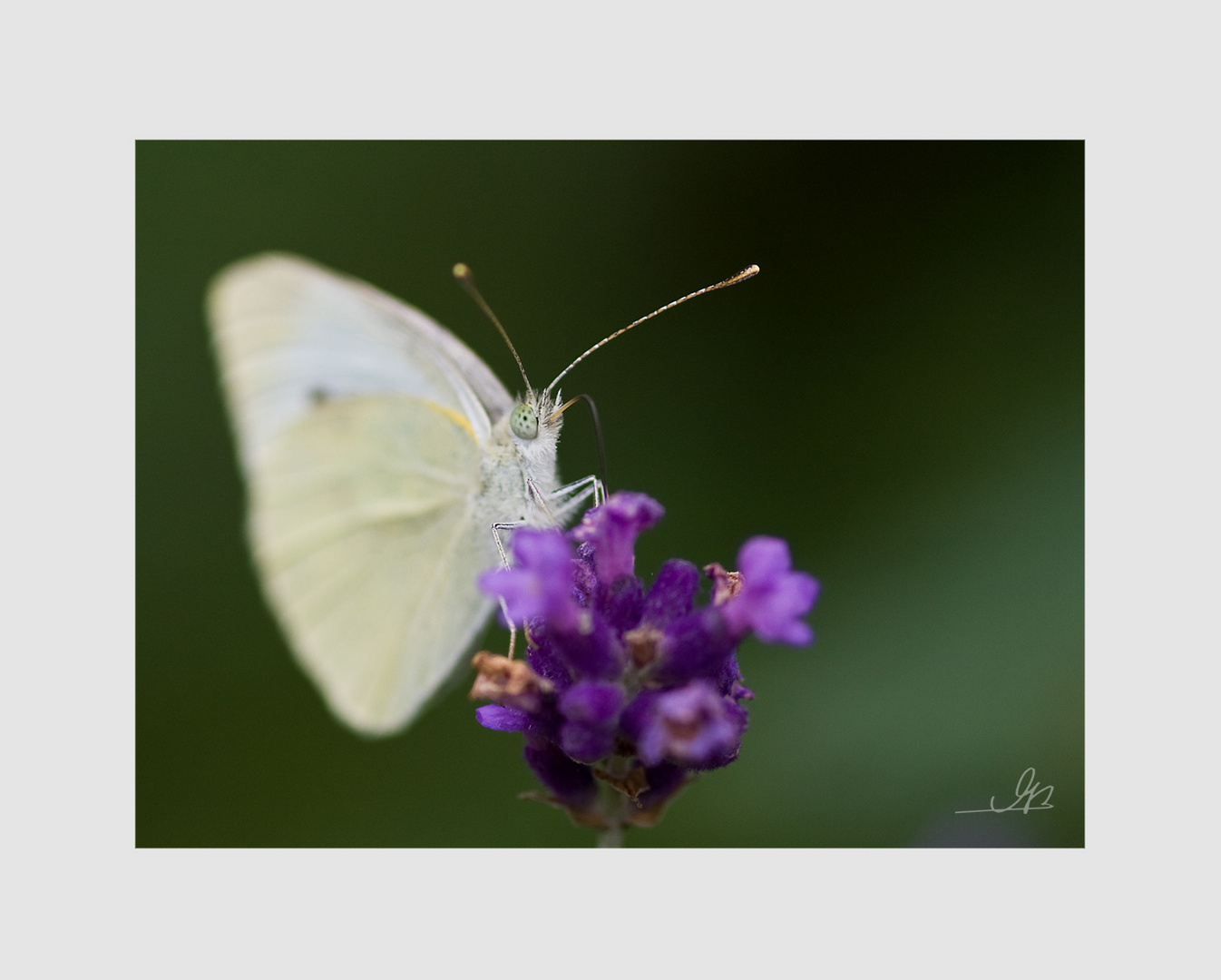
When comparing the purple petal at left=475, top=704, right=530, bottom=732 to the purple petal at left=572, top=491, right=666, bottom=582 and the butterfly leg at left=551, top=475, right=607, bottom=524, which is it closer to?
the purple petal at left=572, top=491, right=666, bottom=582

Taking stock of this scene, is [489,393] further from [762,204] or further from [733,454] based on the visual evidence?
[762,204]

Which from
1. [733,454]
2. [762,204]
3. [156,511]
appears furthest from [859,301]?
[156,511]

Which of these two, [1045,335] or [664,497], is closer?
[1045,335]

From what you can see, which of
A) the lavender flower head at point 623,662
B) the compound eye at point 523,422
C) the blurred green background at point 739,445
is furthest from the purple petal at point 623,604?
the blurred green background at point 739,445

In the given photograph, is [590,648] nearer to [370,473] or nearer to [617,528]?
[617,528]

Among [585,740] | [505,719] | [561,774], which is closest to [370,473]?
[505,719]
